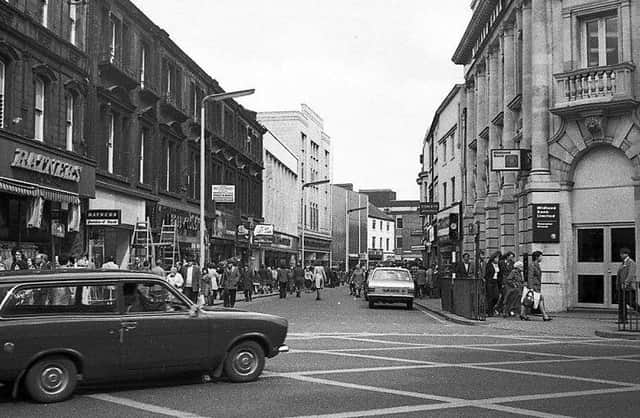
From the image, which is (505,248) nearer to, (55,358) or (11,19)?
(11,19)

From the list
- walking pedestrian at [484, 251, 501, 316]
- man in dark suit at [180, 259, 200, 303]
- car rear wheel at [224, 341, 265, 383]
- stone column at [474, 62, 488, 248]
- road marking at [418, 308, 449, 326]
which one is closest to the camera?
car rear wheel at [224, 341, 265, 383]

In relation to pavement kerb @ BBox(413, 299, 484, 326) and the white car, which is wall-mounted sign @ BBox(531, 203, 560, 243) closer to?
pavement kerb @ BBox(413, 299, 484, 326)

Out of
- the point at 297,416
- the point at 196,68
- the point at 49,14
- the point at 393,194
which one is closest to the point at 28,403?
the point at 297,416

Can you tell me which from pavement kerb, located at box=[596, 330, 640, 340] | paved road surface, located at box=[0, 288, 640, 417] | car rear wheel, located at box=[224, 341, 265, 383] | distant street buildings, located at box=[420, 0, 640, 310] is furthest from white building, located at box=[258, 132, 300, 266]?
car rear wheel, located at box=[224, 341, 265, 383]

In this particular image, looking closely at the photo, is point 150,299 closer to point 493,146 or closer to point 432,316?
point 432,316

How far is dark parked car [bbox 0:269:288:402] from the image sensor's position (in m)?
8.94

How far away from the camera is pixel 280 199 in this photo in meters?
67.5

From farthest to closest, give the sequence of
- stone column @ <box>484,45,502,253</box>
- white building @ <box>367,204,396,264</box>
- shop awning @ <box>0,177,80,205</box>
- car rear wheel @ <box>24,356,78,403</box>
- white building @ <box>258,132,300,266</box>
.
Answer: white building @ <box>367,204,396,264</box> < white building @ <box>258,132,300,266</box> < stone column @ <box>484,45,502,253</box> < shop awning @ <box>0,177,80,205</box> < car rear wheel @ <box>24,356,78,403</box>

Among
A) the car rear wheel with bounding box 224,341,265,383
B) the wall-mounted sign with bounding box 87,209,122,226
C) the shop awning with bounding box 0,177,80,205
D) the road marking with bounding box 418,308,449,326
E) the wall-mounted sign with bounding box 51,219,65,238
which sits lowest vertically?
the road marking with bounding box 418,308,449,326

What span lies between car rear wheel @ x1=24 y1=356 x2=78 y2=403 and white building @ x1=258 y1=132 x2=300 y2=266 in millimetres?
46215

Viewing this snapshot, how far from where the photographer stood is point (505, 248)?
2892cm

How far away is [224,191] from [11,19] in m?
16.2

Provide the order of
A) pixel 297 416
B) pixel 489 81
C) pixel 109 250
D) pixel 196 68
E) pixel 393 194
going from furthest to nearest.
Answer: pixel 393 194 < pixel 196 68 < pixel 489 81 < pixel 109 250 < pixel 297 416

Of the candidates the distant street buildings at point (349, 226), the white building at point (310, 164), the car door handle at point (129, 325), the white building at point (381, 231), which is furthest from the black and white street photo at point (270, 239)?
the white building at point (381, 231)
